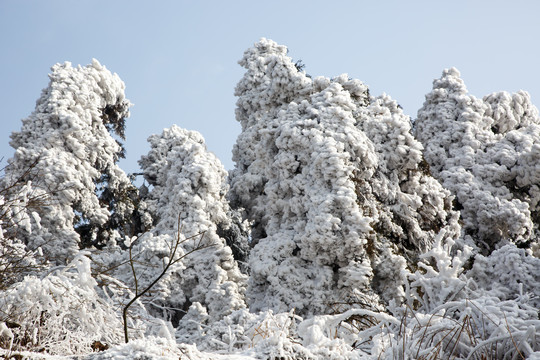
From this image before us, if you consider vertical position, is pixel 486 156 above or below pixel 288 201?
above

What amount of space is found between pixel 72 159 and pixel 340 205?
7635 mm

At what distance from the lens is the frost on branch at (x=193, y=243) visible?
1105cm

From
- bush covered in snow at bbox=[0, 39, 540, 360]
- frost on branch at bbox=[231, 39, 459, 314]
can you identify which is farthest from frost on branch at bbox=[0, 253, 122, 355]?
frost on branch at bbox=[231, 39, 459, 314]

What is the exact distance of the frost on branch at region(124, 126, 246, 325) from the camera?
11047mm

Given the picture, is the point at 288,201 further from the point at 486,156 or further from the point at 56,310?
the point at 56,310

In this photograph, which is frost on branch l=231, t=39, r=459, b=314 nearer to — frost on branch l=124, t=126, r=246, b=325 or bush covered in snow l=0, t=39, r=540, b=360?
bush covered in snow l=0, t=39, r=540, b=360

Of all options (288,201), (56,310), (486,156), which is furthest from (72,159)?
(486,156)

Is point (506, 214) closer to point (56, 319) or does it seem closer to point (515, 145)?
point (515, 145)

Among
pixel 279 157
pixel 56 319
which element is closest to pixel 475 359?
pixel 56 319

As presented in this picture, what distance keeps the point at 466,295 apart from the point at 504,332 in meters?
1.89

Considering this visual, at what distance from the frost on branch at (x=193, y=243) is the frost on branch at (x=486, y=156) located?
6.04 meters

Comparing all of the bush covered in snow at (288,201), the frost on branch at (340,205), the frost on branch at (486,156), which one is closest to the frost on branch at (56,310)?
the bush covered in snow at (288,201)

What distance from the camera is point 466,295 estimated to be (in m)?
4.65

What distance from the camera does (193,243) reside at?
11.7 metres
